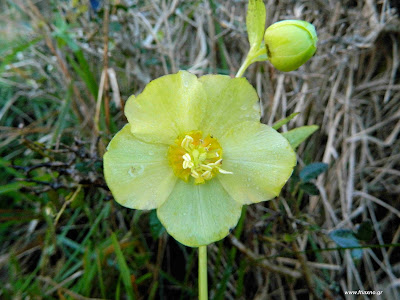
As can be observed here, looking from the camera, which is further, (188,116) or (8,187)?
(8,187)

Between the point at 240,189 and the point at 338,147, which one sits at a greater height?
the point at 240,189

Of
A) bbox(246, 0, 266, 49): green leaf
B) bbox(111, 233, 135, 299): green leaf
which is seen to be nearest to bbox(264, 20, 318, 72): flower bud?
bbox(246, 0, 266, 49): green leaf

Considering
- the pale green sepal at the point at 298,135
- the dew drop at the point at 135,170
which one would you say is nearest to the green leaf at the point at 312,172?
the pale green sepal at the point at 298,135

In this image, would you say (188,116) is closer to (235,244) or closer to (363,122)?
(235,244)

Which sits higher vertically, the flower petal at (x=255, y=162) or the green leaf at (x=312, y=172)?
the flower petal at (x=255, y=162)

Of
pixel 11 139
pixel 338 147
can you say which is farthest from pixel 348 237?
pixel 11 139

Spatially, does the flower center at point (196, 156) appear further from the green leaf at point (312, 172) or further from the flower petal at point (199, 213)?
the green leaf at point (312, 172)

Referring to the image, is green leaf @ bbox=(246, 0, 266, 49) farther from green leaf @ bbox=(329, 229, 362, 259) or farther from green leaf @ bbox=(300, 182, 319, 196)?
green leaf @ bbox=(329, 229, 362, 259)

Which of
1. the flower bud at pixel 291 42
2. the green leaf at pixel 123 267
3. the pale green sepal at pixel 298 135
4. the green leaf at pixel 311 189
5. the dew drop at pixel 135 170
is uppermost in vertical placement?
the flower bud at pixel 291 42
